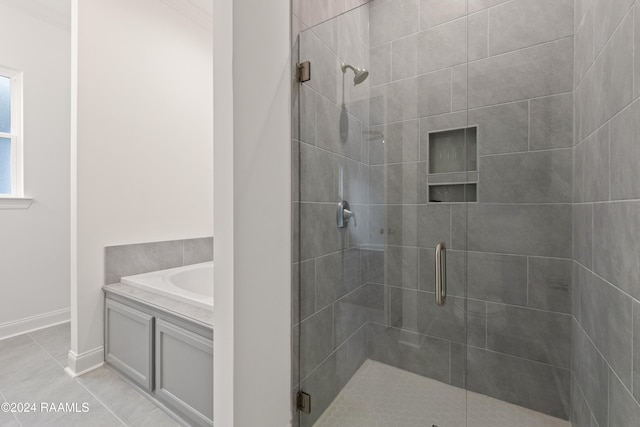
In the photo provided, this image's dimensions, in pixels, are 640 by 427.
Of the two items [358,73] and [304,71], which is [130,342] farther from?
[358,73]

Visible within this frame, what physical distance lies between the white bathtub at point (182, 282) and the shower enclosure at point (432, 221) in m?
0.74

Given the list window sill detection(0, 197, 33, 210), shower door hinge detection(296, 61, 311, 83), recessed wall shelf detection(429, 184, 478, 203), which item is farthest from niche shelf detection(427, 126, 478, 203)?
window sill detection(0, 197, 33, 210)

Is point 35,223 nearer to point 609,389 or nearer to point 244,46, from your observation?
point 244,46

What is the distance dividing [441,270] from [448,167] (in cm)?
49

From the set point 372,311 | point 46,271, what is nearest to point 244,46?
point 372,311

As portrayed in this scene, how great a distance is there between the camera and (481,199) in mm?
1468

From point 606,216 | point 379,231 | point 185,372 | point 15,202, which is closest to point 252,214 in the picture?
point 379,231

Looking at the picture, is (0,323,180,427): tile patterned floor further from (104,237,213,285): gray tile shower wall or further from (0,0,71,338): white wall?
(104,237,213,285): gray tile shower wall

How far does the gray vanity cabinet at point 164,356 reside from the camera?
1.46 m

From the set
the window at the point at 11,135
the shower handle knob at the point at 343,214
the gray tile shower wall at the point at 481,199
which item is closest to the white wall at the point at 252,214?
the shower handle knob at the point at 343,214

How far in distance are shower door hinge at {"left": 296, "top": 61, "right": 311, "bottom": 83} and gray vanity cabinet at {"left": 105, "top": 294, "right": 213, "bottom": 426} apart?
52.7 inches

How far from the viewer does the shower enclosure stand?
1374 millimetres

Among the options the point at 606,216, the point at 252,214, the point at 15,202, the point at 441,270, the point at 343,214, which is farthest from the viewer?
the point at 15,202

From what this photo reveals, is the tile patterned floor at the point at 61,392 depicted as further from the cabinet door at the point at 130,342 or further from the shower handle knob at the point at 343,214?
the shower handle knob at the point at 343,214
